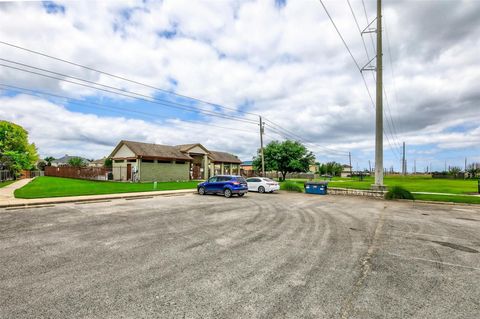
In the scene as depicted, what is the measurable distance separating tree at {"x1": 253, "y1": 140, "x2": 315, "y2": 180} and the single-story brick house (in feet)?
37.7

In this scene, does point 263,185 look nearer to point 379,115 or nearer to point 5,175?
point 379,115

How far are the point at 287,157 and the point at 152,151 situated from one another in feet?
69.1

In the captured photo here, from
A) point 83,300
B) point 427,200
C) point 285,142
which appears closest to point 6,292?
A: point 83,300

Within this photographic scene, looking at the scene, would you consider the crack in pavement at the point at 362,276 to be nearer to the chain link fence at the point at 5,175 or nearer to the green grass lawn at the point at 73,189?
the green grass lawn at the point at 73,189

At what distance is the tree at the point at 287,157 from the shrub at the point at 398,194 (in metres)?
20.9

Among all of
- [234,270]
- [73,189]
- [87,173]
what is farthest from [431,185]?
[87,173]

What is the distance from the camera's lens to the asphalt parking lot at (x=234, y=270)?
3.55 meters

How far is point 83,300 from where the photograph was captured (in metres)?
3.68

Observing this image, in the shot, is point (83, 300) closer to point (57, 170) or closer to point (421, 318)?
point (421, 318)

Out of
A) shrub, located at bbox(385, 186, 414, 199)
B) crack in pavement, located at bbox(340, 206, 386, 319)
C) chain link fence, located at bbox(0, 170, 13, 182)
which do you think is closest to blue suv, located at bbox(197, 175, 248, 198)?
shrub, located at bbox(385, 186, 414, 199)

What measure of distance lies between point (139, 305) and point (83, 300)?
0.88 metres

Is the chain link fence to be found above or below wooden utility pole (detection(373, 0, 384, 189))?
below

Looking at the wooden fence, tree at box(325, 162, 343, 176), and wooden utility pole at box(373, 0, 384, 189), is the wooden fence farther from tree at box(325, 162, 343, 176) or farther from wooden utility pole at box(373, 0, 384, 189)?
tree at box(325, 162, 343, 176)

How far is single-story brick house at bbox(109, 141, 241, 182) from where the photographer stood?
3350cm
